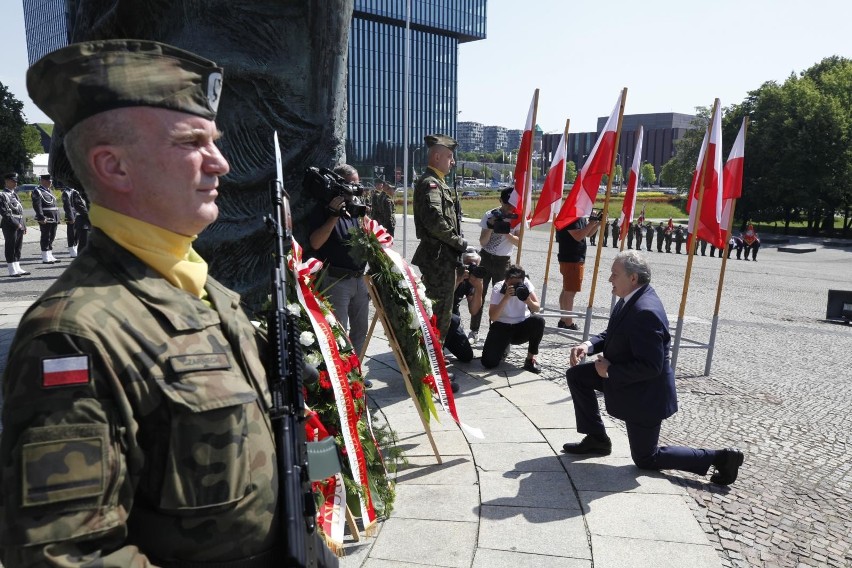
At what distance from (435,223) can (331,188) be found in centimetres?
209

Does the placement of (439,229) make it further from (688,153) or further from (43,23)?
(43,23)

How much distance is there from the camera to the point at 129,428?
1.33m

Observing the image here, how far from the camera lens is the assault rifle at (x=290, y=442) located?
1539 mm

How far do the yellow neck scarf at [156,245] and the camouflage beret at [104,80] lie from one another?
221 millimetres

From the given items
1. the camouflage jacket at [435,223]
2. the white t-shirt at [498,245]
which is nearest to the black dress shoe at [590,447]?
the camouflage jacket at [435,223]

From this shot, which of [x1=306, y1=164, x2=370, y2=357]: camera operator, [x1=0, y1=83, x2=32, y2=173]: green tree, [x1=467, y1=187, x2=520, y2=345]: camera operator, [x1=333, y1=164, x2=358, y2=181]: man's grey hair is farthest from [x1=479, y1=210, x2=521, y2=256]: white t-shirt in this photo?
[x1=0, y1=83, x2=32, y2=173]: green tree

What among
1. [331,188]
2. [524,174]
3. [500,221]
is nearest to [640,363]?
[331,188]

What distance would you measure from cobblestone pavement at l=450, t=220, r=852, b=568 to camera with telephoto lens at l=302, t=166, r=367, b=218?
8.86 feet

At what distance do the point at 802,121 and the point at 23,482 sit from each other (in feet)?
156

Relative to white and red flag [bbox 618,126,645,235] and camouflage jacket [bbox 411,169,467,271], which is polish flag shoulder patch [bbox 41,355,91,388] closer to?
camouflage jacket [bbox 411,169,467,271]

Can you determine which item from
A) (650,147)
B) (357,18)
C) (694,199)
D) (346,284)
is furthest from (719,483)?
(650,147)

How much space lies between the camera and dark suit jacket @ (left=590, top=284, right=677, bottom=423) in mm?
4344

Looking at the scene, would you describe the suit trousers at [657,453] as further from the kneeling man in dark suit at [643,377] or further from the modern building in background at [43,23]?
Answer: the modern building in background at [43,23]

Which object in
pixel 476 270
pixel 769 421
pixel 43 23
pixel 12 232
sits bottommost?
pixel 769 421
